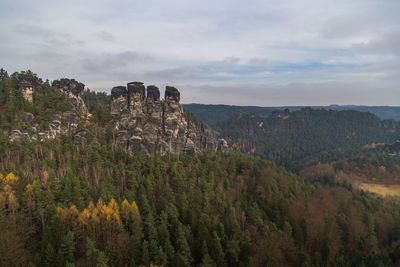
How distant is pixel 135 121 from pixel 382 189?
5443 inches

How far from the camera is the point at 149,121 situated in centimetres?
8688

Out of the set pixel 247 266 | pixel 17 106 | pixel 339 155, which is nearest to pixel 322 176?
pixel 339 155

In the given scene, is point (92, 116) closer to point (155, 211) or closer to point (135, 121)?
point (135, 121)

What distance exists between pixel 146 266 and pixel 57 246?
1413cm

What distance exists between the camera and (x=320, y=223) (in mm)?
57406

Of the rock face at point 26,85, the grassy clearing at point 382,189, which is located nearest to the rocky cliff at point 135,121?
the rock face at point 26,85

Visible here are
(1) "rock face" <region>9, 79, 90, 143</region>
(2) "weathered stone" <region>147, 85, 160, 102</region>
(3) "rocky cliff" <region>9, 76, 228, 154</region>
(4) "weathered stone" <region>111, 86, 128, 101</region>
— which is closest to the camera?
(1) "rock face" <region>9, 79, 90, 143</region>

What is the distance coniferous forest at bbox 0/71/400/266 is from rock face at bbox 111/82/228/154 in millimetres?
4326

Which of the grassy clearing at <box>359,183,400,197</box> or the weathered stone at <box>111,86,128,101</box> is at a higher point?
the weathered stone at <box>111,86,128,101</box>

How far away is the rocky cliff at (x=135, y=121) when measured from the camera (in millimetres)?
71938

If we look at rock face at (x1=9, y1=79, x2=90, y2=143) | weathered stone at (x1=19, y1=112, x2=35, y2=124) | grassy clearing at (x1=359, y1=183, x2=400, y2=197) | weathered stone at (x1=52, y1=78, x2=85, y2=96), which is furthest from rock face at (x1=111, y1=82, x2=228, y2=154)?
grassy clearing at (x1=359, y1=183, x2=400, y2=197)

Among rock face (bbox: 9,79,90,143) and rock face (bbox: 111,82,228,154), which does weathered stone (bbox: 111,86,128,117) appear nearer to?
rock face (bbox: 111,82,228,154)

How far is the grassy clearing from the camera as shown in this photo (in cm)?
11814

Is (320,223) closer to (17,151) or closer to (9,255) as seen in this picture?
(9,255)
